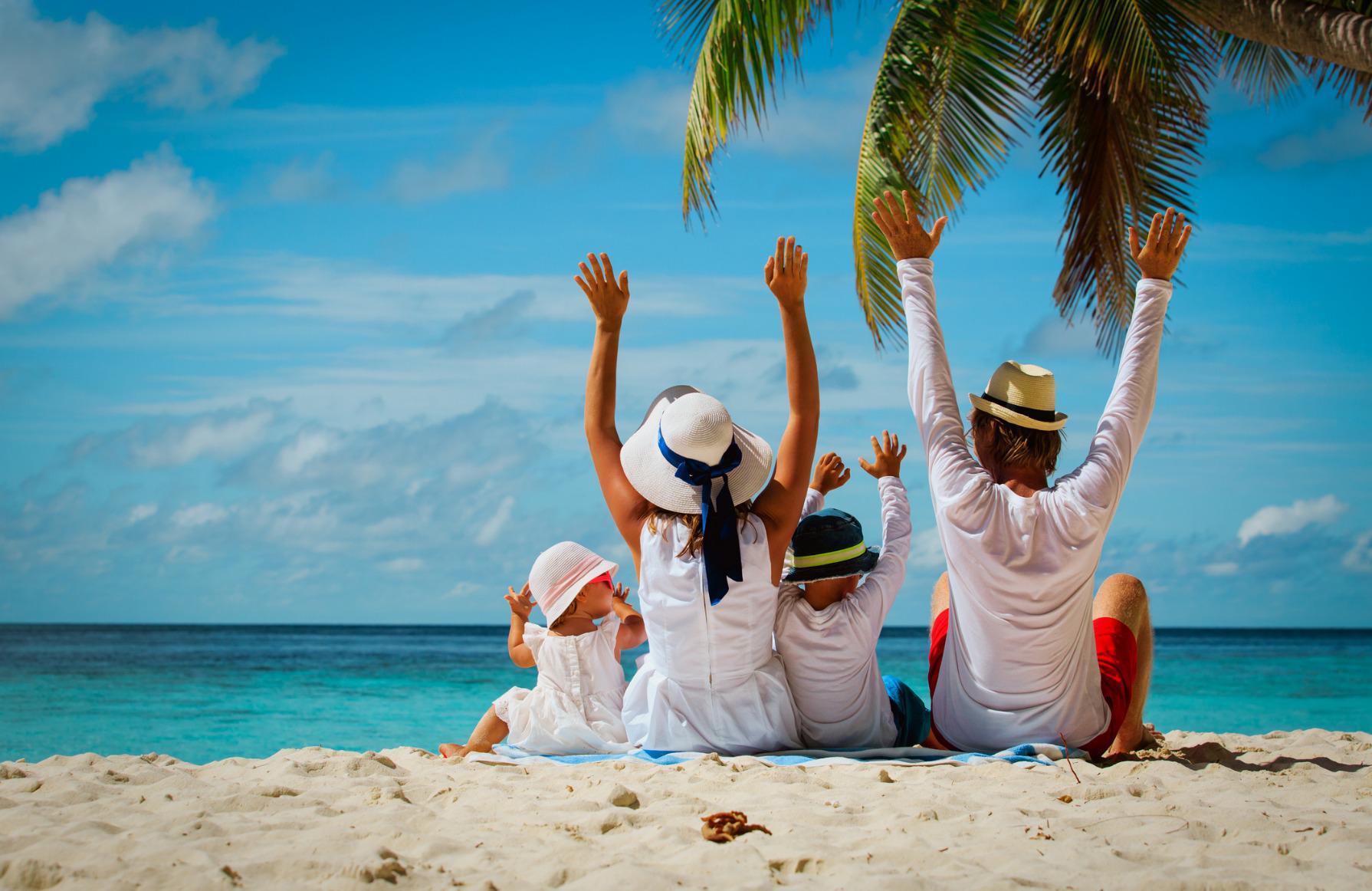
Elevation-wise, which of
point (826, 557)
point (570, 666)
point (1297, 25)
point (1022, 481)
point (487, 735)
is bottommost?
point (487, 735)

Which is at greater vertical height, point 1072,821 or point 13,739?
point 1072,821

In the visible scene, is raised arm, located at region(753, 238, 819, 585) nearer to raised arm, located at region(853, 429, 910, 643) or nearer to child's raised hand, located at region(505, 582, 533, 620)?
raised arm, located at region(853, 429, 910, 643)

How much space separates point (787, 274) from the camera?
157 inches

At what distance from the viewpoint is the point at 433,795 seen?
3.35 m

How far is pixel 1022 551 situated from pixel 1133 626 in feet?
3.06

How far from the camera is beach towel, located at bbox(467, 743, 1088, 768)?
12.0 ft

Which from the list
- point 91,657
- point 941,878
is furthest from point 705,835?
point 91,657

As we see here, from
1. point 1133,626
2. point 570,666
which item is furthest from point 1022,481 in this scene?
point 570,666

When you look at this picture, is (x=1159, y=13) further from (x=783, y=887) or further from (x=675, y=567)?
(x=783, y=887)

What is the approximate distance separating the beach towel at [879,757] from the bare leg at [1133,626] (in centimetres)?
48

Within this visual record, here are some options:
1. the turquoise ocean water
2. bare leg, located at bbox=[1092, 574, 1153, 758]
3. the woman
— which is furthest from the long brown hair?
the turquoise ocean water

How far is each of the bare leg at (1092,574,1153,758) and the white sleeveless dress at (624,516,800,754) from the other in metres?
1.32

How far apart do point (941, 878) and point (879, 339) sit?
22.0 feet

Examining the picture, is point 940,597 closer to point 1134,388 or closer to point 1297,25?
point 1134,388
